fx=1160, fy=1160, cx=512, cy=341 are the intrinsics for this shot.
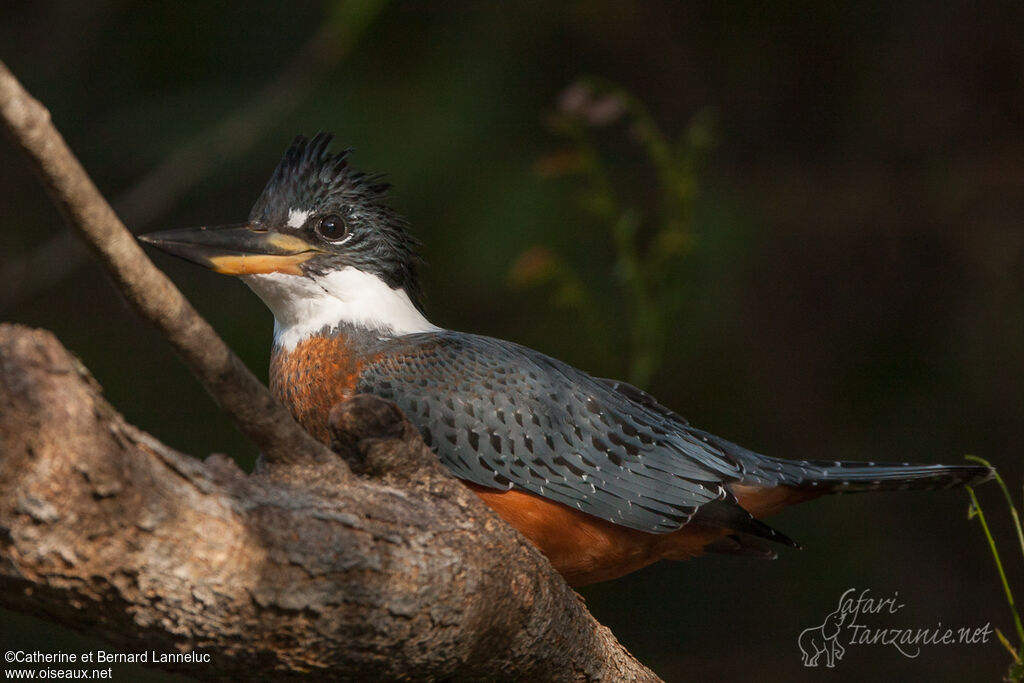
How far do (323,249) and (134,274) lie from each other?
5.12ft

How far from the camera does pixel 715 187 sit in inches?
219

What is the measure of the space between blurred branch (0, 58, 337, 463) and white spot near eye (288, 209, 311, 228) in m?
1.23

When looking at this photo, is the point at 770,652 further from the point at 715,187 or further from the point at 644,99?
the point at 644,99

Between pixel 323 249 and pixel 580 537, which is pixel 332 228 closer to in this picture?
pixel 323 249

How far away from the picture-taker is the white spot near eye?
3.19 m

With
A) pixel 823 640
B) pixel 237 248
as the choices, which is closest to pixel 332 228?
pixel 237 248

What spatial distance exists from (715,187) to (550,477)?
9.79 ft

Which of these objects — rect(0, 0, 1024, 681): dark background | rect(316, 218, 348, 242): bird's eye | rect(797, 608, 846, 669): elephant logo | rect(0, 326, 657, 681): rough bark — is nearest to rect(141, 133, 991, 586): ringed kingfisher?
rect(316, 218, 348, 242): bird's eye

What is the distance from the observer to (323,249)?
3199 mm

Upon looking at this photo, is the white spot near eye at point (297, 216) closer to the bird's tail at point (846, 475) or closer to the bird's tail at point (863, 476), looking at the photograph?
the bird's tail at point (846, 475)

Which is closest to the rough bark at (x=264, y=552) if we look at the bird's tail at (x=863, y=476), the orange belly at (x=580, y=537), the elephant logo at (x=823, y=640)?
the orange belly at (x=580, y=537)

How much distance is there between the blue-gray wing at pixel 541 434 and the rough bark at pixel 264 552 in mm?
466

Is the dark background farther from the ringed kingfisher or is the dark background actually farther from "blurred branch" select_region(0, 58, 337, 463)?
"blurred branch" select_region(0, 58, 337, 463)

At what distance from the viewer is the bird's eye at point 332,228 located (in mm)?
3213
